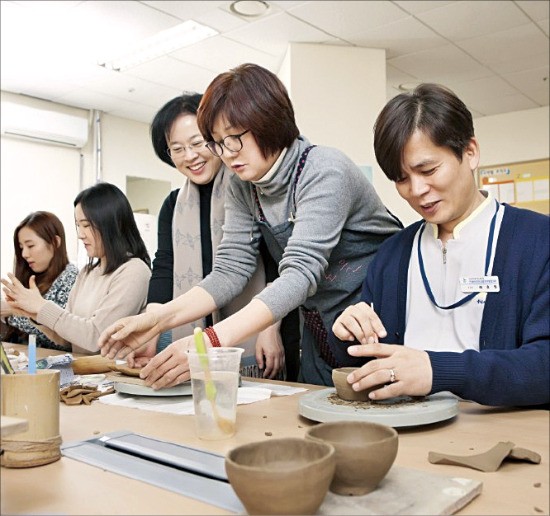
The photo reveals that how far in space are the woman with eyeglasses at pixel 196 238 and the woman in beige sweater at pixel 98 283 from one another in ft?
0.96

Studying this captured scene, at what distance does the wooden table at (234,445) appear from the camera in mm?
649

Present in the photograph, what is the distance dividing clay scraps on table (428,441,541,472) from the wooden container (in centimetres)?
51

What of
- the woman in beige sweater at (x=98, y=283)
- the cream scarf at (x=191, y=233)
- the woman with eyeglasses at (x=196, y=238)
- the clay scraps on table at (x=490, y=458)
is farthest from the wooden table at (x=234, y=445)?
the woman in beige sweater at (x=98, y=283)

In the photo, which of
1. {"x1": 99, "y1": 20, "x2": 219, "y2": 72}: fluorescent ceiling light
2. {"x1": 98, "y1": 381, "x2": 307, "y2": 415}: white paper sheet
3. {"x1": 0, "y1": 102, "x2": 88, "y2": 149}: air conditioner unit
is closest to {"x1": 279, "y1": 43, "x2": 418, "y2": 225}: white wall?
{"x1": 99, "y1": 20, "x2": 219, "y2": 72}: fluorescent ceiling light

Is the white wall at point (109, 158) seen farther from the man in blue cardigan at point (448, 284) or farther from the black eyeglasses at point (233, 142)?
the man in blue cardigan at point (448, 284)

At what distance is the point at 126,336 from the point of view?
1.31m

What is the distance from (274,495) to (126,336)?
0.82 meters

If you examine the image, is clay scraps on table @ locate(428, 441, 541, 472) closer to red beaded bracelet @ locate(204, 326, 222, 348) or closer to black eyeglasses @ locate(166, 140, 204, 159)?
red beaded bracelet @ locate(204, 326, 222, 348)

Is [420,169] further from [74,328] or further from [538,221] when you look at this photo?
[74,328]

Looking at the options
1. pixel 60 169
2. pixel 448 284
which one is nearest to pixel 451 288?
pixel 448 284

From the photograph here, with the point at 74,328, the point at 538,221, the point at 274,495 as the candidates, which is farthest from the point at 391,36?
the point at 274,495

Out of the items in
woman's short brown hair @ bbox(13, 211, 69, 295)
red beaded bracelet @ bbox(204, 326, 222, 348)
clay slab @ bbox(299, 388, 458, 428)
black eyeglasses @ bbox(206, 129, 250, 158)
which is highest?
black eyeglasses @ bbox(206, 129, 250, 158)

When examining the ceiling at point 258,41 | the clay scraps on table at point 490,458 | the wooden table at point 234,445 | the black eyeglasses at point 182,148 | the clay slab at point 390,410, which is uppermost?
the ceiling at point 258,41

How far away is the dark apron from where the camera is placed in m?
1.52
